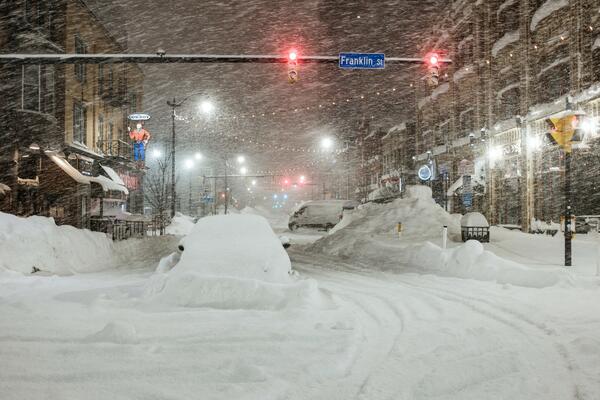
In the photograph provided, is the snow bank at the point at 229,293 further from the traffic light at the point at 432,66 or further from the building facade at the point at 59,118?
the building facade at the point at 59,118

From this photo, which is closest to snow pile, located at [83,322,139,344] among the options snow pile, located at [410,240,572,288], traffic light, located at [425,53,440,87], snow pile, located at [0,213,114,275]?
snow pile, located at [0,213,114,275]

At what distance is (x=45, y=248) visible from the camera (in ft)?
47.2

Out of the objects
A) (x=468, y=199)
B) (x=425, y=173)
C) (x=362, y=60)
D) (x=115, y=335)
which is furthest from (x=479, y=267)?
(x=425, y=173)

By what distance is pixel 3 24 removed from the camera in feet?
73.2

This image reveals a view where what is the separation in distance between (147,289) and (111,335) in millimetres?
2377

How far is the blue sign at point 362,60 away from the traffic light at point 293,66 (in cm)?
126

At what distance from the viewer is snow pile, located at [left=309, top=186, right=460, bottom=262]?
2103 centimetres

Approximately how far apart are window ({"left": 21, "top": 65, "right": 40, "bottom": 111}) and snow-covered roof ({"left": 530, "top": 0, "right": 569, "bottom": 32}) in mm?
25478

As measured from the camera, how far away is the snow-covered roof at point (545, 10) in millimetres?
23172

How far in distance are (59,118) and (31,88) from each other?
247cm

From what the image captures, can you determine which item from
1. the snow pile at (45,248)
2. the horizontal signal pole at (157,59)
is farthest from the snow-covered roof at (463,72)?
the snow pile at (45,248)

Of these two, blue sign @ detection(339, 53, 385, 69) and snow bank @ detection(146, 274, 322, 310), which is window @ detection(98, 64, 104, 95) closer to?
blue sign @ detection(339, 53, 385, 69)

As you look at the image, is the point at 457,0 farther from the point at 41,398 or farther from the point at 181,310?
the point at 41,398

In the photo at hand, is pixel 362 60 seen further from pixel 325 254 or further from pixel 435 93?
pixel 435 93
